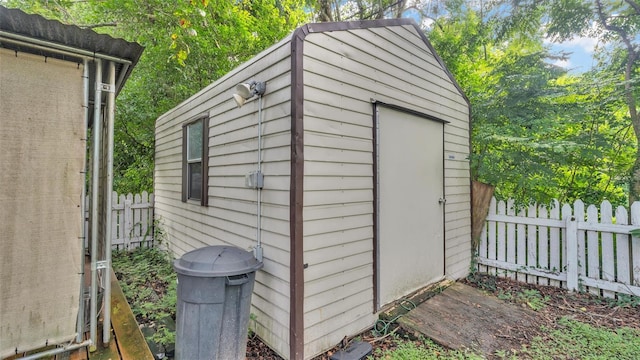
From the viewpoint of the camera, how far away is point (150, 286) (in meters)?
4.26

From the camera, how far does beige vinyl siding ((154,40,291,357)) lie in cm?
262

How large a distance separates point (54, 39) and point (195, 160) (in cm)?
A: 248

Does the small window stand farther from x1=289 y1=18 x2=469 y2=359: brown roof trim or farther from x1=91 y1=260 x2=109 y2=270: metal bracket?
x1=289 y1=18 x2=469 y2=359: brown roof trim

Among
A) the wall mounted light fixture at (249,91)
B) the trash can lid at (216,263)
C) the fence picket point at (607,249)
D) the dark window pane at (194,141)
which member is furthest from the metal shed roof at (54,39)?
the fence picket point at (607,249)

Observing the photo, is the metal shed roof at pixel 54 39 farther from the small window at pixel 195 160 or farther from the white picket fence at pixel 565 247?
the white picket fence at pixel 565 247

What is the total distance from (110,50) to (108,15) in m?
6.86

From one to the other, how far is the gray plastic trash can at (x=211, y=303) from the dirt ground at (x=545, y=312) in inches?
20.4

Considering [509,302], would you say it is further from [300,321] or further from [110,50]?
[110,50]

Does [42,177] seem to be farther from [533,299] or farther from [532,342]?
[533,299]

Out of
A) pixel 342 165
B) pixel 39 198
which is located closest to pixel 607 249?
pixel 342 165

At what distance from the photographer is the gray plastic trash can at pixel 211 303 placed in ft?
7.49

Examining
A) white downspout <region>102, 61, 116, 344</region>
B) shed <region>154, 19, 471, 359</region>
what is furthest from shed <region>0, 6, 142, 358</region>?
shed <region>154, 19, 471, 359</region>

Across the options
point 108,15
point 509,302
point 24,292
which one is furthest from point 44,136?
point 108,15

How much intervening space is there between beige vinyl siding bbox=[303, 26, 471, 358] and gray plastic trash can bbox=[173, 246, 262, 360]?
552 mm
